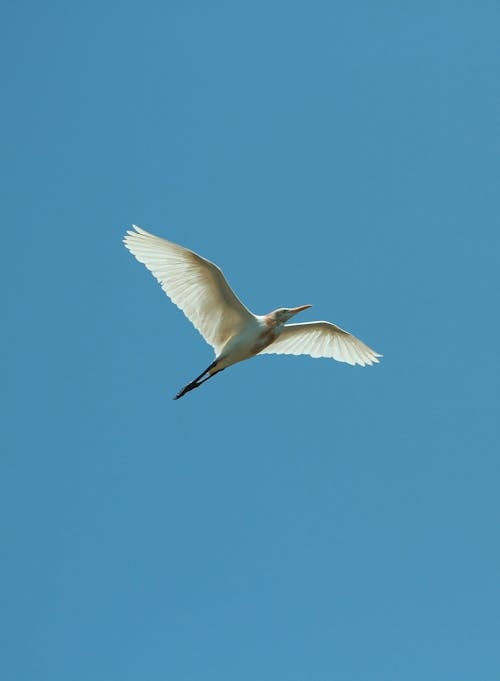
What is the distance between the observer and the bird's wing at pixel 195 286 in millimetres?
17406

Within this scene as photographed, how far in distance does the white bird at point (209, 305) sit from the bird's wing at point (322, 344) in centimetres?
43

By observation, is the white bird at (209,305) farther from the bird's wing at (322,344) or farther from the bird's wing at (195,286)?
the bird's wing at (322,344)

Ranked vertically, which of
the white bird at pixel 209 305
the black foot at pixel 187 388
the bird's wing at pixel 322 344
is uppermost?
the bird's wing at pixel 322 344

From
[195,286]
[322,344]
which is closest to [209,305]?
[195,286]

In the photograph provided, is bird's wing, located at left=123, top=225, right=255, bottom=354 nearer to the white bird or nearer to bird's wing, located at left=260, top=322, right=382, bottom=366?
the white bird

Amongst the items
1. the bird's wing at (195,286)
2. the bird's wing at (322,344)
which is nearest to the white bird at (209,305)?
the bird's wing at (195,286)

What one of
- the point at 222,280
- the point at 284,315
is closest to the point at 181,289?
the point at 222,280

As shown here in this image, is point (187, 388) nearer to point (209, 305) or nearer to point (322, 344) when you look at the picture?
point (209, 305)

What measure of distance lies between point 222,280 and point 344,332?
3613 millimetres

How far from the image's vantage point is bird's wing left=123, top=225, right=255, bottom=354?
685 inches

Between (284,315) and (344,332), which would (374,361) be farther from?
(284,315)

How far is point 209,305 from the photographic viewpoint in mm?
18141

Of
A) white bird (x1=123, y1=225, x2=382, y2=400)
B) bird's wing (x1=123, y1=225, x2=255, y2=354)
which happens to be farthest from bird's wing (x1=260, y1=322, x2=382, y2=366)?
bird's wing (x1=123, y1=225, x2=255, y2=354)

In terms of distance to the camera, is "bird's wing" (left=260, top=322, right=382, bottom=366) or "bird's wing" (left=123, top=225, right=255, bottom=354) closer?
"bird's wing" (left=123, top=225, right=255, bottom=354)
